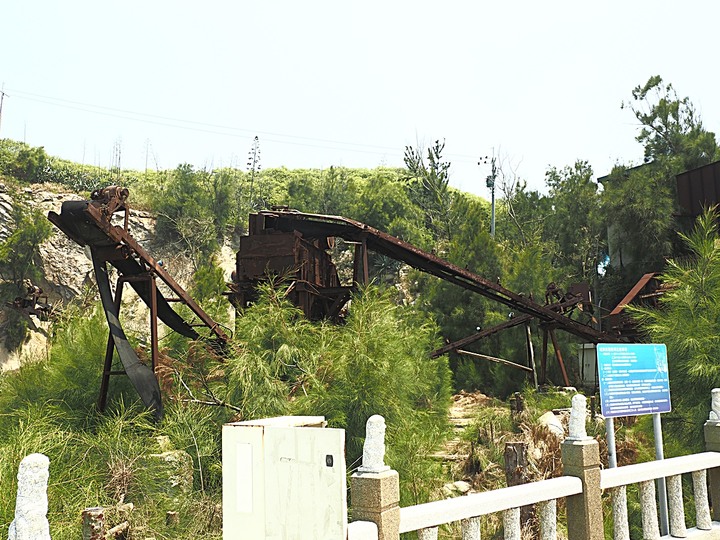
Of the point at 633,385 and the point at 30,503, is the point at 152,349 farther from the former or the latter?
the point at 30,503

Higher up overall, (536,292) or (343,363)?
(536,292)

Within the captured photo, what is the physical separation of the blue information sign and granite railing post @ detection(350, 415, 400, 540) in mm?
2624

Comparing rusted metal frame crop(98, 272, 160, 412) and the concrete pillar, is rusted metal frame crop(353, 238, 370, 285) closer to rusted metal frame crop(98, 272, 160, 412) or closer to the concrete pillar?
rusted metal frame crop(98, 272, 160, 412)

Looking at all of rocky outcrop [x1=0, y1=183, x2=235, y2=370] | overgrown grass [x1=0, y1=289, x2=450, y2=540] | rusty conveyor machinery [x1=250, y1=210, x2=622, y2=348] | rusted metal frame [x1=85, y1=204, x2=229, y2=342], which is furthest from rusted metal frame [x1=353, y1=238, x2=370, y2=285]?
rocky outcrop [x1=0, y1=183, x2=235, y2=370]

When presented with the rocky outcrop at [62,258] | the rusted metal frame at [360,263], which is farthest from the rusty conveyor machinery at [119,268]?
the rocky outcrop at [62,258]

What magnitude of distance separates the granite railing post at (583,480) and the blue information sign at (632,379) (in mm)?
455

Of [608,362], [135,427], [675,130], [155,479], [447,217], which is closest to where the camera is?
[608,362]

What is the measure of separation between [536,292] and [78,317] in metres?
11.7

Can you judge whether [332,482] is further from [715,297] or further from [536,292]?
[536,292]

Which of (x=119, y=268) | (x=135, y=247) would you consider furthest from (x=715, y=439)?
(x=119, y=268)

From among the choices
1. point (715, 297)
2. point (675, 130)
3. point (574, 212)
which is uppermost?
point (675, 130)


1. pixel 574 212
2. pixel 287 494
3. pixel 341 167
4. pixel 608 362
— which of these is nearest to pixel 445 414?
pixel 608 362

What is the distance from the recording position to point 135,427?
8.55 meters

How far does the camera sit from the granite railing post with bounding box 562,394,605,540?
17.1ft
